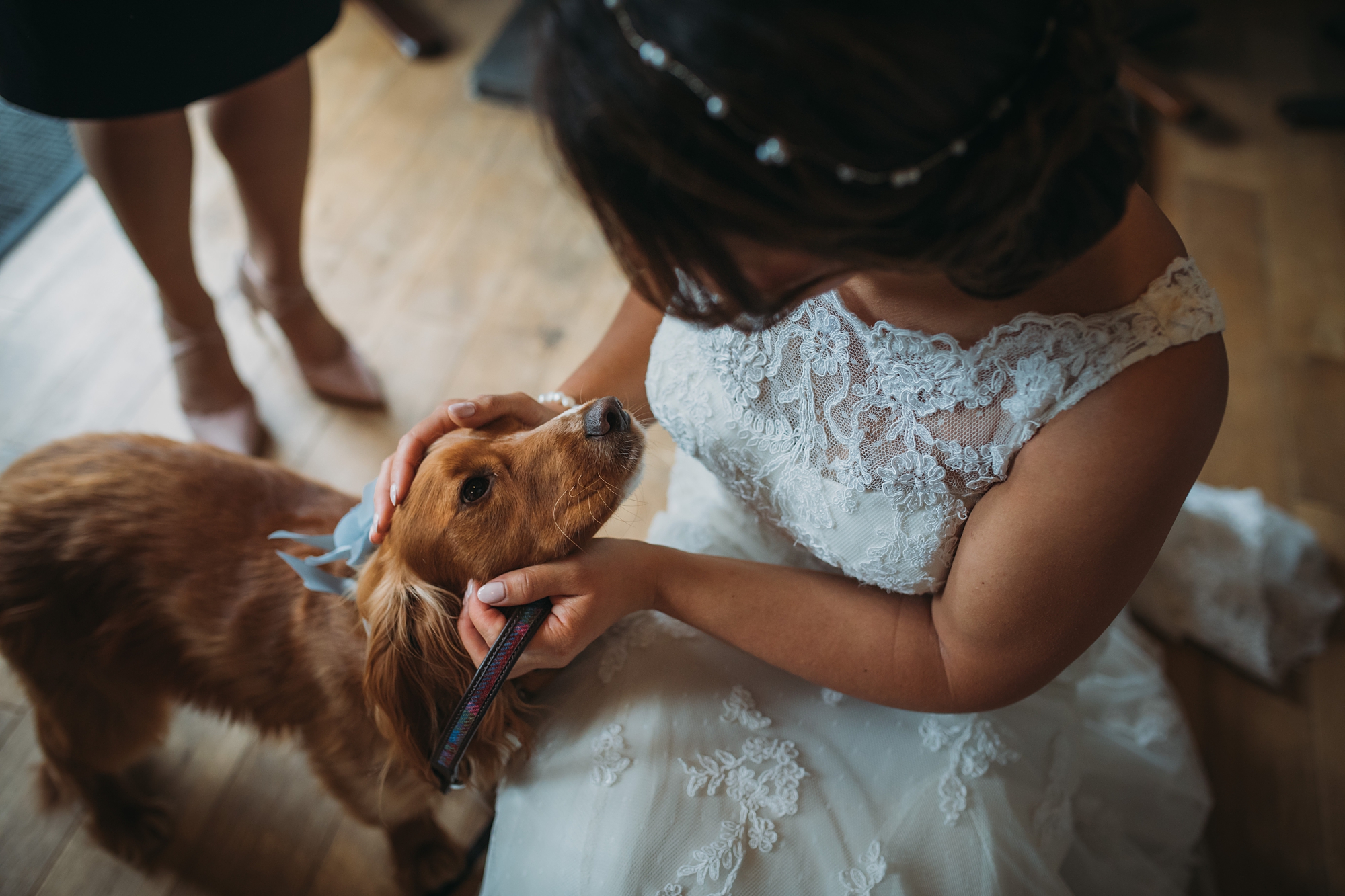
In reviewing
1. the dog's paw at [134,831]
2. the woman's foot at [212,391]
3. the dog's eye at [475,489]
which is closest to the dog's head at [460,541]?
the dog's eye at [475,489]

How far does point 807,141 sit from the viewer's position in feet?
1.92

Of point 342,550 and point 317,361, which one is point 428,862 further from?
point 317,361

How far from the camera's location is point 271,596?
1322 millimetres

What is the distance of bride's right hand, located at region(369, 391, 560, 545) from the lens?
1115 mm

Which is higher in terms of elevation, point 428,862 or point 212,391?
point 212,391

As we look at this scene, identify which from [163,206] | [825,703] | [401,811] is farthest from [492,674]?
[163,206]

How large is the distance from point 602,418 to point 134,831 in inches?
49.8

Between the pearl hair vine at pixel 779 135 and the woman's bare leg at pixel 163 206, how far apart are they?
52.5 inches

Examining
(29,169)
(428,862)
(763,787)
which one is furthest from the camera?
(29,169)

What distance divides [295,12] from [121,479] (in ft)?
3.01

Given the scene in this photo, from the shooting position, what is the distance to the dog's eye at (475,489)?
3.62 ft

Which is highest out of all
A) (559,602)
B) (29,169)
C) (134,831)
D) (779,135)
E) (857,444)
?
(779,135)

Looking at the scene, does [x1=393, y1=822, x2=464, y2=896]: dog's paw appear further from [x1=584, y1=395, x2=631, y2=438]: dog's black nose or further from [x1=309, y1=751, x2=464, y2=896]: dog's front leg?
[x1=584, y1=395, x2=631, y2=438]: dog's black nose

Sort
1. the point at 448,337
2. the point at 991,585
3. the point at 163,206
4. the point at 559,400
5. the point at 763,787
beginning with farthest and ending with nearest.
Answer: the point at 448,337
the point at 163,206
the point at 559,400
the point at 763,787
the point at 991,585
